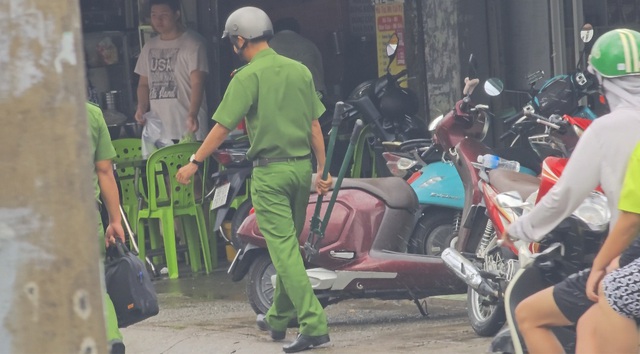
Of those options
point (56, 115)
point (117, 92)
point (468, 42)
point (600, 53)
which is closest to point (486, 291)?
point (600, 53)

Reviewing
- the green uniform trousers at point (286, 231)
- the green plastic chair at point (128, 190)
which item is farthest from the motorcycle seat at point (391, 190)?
the green plastic chair at point (128, 190)

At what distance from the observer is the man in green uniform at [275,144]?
286 inches

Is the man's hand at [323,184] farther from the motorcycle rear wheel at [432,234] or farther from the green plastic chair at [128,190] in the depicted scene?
the green plastic chair at [128,190]

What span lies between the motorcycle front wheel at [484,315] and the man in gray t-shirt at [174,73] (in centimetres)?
410

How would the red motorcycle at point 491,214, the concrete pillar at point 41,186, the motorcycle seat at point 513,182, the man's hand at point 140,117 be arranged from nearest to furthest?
the concrete pillar at point 41,186, the red motorcycle at point 491,214, the motorcycle seat at point 513,182, the man's hand at point 140,117

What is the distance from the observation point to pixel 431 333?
25.5ft

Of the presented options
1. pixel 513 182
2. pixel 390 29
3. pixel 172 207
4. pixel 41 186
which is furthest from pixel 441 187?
pixel 41 186

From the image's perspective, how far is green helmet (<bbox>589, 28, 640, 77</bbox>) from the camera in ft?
15.7

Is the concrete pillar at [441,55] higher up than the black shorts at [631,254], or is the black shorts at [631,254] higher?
the concrete pillar at [441,55]

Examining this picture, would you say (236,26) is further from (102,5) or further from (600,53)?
(102,5)

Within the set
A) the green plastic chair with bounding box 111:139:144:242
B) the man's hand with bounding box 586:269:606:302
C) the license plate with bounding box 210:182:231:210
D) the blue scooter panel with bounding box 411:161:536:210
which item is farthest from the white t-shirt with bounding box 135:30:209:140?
the man's hand with bounding box 586:269:606:302

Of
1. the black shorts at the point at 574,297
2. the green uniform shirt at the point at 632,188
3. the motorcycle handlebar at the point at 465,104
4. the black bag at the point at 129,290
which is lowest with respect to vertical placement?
the black bag at the point at 129,290

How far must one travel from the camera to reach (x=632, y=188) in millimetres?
4344

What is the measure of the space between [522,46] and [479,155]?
9.65ft
